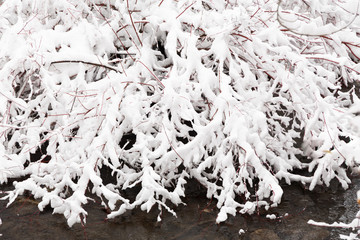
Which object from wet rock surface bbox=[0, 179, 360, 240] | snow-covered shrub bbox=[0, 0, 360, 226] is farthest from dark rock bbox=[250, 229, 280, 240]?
snow-covered shrub bbox=[0, 0, 360, 226]

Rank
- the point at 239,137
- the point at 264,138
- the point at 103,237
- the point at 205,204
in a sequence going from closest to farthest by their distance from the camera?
the point at 103,237
the point at 239,137
the point at 205,204
the point at 264,138

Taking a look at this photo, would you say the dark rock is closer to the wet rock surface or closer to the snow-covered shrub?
the wet rock surface

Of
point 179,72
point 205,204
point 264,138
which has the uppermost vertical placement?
point 179,72

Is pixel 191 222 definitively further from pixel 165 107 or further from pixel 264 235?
pixel 165 107

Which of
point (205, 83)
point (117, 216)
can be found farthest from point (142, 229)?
point (205, 83)

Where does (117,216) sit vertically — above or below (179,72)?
below

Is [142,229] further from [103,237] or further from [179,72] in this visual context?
[179,72]

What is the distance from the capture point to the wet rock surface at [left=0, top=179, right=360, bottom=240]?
264 centimetres

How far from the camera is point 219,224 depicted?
2750mm

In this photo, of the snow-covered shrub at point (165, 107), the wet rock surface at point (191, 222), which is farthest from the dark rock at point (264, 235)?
the snow-covered shrub at point (165, 107)

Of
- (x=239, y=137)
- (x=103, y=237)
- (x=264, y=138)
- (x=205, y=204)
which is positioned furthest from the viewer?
(x=264, y=138)

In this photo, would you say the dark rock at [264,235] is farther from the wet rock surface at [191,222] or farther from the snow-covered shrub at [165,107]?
the snow-covered shrub at [165,107]

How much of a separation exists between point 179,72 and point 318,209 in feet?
4.68

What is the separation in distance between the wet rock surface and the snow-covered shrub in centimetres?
10
